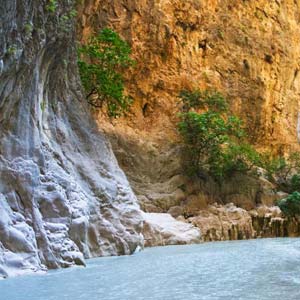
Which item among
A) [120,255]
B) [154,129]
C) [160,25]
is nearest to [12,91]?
[120,255]

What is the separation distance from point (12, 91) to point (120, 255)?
18.5 ft

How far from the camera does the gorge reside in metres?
12.4

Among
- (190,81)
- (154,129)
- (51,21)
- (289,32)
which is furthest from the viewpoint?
(289,32)

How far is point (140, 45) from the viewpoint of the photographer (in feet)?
104

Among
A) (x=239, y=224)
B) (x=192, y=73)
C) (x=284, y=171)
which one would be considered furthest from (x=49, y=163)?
(x=284, y=171)

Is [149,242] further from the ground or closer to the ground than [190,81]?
closer to the ground

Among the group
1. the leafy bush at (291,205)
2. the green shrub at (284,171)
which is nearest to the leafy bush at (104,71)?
the leafy bush at (291,205)

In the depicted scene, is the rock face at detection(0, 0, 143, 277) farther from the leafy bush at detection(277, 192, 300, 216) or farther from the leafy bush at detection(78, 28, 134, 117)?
the leafy bush at detection(277, 192, 300, 216)

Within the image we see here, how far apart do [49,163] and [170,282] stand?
609cm

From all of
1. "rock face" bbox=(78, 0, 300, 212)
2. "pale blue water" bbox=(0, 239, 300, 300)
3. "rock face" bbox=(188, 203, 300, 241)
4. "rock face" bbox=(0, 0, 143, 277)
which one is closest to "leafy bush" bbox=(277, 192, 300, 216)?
"rock face" bbox=(188, 203, 300, 241)

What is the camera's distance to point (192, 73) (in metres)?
33.3

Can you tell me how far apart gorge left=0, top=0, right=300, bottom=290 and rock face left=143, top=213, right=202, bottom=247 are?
76 millimetres

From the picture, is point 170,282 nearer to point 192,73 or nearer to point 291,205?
point 291,205

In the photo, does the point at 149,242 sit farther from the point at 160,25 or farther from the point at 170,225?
the point at 160,25
